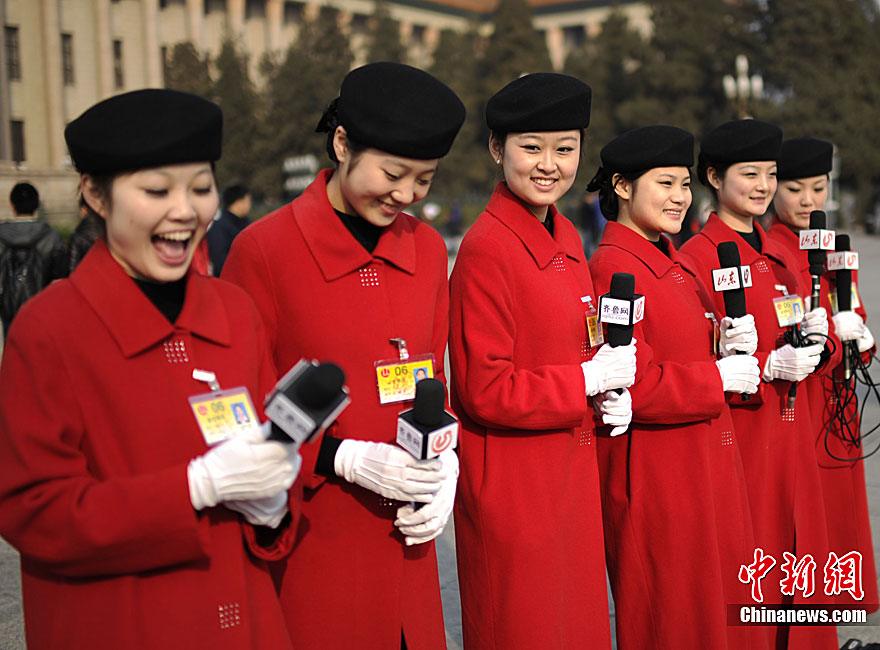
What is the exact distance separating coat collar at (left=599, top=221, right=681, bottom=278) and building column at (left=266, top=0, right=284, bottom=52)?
61.5 m

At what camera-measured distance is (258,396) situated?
2.13 m

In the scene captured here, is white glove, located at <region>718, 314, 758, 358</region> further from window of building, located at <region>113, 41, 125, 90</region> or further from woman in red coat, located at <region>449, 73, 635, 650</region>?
window of building, located at <region>113, 41, 125, 90</region>

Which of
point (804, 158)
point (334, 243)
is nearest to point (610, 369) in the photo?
point (334, 243)

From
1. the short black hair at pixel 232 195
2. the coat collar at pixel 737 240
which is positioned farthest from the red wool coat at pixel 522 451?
the short black hair at pixel 232 195

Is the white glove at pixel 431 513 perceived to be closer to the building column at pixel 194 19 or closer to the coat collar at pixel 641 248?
the coat collar at pixel 641 248

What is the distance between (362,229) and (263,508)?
0.88 meters

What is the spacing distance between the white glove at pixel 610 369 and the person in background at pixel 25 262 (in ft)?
19.4

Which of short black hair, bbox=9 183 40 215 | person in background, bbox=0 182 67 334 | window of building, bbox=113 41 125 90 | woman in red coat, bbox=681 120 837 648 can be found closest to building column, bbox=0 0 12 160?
window of building, bbox=113 41 125 90

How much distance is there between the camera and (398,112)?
7.63 ft

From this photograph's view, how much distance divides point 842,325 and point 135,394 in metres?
2.97

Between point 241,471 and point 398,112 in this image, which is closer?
point 241,471

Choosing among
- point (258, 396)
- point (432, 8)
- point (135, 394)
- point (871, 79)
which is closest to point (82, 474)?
point (135, 394)

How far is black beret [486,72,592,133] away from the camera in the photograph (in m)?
2.81
